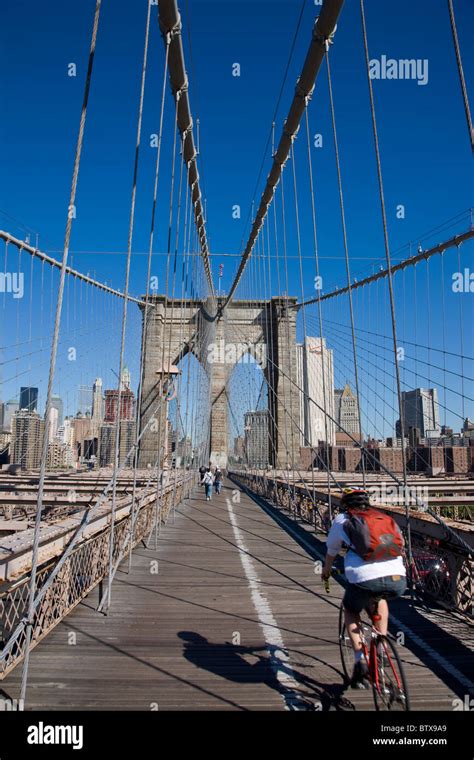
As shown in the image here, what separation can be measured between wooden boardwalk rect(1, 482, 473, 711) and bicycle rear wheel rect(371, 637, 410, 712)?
0.28m

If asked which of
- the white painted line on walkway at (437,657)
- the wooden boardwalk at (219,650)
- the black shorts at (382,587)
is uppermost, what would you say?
the black shorts at (382,587)

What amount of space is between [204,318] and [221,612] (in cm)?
2784

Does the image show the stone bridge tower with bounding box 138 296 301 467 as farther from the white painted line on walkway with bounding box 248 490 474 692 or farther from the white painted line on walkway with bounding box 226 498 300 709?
the white painted line on walkway with bounding box 248 490 474 692

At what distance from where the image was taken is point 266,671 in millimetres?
2914

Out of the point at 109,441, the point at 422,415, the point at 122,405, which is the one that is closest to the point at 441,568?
the point at 422,415

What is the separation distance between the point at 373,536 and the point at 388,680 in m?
0.62

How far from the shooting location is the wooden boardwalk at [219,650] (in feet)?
8.48

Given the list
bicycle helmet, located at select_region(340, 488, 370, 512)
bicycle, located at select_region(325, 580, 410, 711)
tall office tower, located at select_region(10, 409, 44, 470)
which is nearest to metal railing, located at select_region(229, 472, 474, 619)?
bicycle helmet, located at select_region(340, 488, 370, 512)

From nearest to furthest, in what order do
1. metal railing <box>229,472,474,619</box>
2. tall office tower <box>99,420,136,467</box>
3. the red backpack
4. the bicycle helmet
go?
the red backpack → the bicycle helmet → metal railing <box>229,472,474,619</box> → tall office tower <box>99,420,136,467</box>

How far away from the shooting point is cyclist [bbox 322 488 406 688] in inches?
94.7

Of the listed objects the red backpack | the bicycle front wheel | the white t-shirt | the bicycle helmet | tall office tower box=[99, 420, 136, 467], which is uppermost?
tall office tower box=[99, 420, 136, 467]

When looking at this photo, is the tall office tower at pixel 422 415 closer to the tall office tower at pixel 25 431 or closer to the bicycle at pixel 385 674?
the bicycle at pixel 385 674

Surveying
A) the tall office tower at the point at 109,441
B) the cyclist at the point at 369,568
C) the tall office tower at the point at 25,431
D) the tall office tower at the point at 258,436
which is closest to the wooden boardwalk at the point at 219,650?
the cyclist at the point at 369,568
